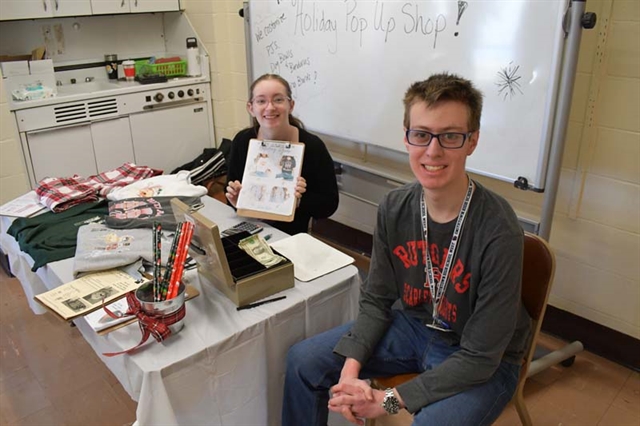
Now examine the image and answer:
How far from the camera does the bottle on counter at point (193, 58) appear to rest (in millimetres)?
3637

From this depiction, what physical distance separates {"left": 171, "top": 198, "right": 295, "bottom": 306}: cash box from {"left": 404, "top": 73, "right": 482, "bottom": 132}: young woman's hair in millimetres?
567

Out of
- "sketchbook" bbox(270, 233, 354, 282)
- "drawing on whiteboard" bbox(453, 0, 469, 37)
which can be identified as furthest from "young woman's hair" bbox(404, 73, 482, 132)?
"drawing on whiteboard" bbox(453, 0, 469, 37)

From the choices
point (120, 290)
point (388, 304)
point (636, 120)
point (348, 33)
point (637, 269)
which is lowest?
point (637, 269)

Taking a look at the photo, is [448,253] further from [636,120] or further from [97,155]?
[97,155]

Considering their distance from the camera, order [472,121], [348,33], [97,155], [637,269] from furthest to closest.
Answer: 1. [97,155]
2. [348,33]
3. [637,269]
4. [472,121]

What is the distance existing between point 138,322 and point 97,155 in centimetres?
240

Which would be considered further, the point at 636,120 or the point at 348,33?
the point at 348,33

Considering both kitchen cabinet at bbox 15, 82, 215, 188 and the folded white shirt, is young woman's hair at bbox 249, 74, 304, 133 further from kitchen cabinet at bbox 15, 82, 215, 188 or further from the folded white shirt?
kitchen cabinet at bbox 15, 82, 215, 188

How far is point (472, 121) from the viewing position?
126 cm

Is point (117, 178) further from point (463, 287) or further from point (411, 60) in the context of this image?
point (463, 287)

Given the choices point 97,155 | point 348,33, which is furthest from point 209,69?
point 348,33

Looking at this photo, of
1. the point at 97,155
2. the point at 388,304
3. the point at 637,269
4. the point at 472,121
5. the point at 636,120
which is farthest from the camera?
the point at 97,155

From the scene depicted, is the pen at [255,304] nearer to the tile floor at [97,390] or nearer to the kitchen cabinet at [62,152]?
the tile floor at [97,390]

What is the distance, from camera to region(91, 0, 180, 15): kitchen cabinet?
3.30 meters
